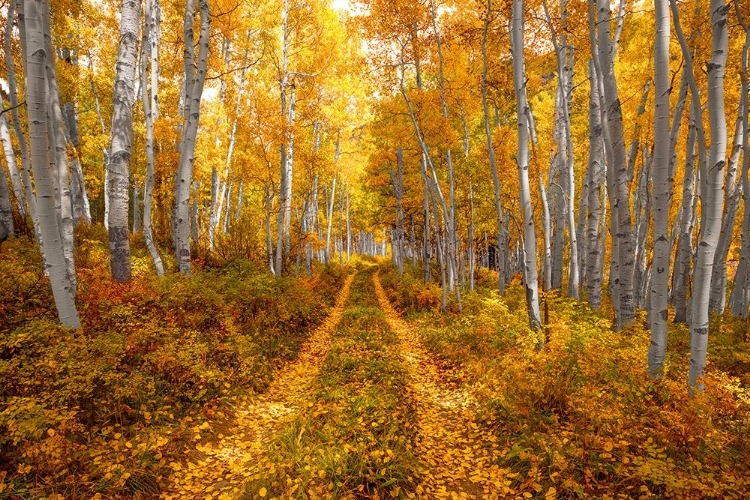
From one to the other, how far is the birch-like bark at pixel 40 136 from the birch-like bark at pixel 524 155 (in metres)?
7.01

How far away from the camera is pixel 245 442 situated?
15.9ft

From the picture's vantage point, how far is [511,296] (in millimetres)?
12883

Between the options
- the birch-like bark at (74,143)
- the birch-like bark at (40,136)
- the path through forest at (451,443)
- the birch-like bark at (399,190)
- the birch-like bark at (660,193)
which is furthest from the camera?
the birch-like bark at (399,190)

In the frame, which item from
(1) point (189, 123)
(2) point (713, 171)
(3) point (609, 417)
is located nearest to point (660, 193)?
(2) point (713, 171)

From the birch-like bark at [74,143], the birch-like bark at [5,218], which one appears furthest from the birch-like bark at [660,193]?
the birch-like bark at [74,143]

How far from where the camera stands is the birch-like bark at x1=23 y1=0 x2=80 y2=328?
4367 millimetres

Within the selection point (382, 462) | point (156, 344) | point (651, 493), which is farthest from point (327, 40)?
point (651, 493)

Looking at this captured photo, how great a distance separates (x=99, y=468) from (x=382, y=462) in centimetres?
294

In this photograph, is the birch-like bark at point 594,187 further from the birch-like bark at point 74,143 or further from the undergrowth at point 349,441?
the birch-like bark at point 74,143

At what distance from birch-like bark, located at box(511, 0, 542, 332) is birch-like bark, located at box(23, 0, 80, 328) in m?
7.01

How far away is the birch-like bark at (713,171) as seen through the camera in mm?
4066

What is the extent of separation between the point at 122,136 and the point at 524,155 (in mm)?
7867

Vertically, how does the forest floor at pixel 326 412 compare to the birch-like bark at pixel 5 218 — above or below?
below

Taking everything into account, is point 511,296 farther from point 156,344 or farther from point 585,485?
point 156,344
